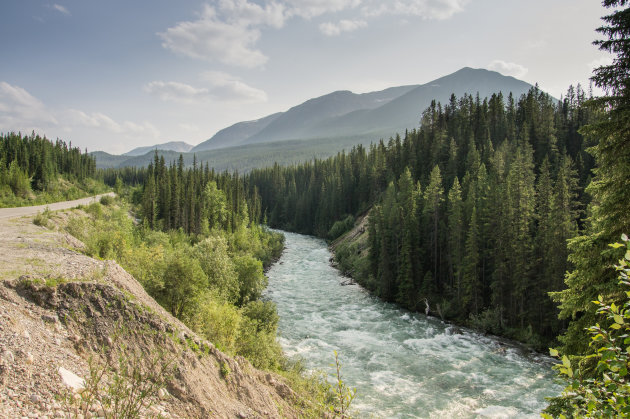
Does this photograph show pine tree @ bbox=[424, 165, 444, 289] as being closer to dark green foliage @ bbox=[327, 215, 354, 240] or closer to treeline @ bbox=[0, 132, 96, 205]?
dark green foliage @ bbox=[327, 215, 354, 240]

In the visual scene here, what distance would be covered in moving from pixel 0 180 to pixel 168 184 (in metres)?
25.7

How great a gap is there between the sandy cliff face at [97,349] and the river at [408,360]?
962cm

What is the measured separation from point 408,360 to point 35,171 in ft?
301

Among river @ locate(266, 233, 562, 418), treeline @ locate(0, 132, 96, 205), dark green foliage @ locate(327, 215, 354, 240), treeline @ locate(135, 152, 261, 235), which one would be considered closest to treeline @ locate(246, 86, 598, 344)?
river @ locate(266, 233, 562, 418)

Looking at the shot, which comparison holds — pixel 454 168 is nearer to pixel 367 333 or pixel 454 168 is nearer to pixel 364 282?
pixel 364 282

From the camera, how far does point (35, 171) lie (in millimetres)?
80438

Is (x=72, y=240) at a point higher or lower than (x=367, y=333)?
higher

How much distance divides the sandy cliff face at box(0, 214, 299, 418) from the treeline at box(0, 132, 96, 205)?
5114 centimetres

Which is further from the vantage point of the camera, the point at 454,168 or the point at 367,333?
the point at 454,168

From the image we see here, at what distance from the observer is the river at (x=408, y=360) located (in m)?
21.0

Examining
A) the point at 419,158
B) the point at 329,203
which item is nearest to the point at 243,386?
the point at 419,158

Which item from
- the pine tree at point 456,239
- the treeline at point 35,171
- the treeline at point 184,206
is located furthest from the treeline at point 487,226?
the treeline at point 35,171

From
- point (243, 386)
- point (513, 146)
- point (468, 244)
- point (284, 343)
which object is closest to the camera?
point (243, 386)

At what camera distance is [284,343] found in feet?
93.8
